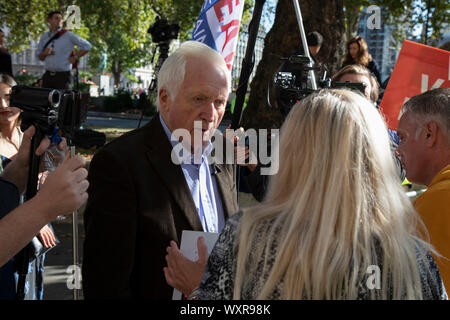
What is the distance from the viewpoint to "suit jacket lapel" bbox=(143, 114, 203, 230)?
6.83 ft

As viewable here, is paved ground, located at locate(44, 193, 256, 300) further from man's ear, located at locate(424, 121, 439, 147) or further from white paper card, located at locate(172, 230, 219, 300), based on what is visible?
man's ear, located at locate(424, 121, 439, 147)

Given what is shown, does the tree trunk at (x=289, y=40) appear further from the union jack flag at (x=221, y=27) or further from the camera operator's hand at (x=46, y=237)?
the camera operator's hand at (x=46, y=237)

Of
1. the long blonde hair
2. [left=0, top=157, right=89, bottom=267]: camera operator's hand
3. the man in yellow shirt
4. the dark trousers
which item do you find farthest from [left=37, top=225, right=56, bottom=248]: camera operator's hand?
the dark trousers

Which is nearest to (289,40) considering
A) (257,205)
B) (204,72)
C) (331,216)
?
(204,72)

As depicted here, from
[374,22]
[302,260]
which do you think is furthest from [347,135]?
[374,22]

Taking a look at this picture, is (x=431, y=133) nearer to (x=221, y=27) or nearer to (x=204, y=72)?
(x=204, y=72)

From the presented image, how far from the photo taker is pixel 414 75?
3.95m

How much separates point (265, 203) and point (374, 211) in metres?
0.30

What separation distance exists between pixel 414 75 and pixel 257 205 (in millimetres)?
2834

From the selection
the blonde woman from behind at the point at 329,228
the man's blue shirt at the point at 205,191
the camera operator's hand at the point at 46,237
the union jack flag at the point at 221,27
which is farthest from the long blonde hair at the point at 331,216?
the union jack flag at the point at 221,27

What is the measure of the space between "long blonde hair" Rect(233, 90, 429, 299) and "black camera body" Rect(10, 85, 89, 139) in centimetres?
85

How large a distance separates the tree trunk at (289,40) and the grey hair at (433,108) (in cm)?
499

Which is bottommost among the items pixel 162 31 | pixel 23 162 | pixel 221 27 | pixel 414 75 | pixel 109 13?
pixel 23 162

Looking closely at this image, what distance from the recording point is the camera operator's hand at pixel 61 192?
5.18 feet
